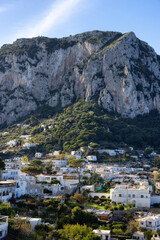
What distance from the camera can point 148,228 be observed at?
140 feet

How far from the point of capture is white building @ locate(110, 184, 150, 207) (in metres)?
53.4

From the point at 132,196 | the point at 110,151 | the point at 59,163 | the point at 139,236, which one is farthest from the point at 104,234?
the point at 110,151

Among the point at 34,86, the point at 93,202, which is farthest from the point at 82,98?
the point at 93,202

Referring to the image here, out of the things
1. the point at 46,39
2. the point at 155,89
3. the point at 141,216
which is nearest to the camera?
the point at 141,216

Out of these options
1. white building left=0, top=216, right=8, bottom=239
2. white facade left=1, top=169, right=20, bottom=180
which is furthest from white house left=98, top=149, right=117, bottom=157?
white building left=0, top=216, right=8, bottom=239

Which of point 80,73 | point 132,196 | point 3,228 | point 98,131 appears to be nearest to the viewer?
point 3,228

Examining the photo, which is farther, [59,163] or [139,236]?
[59,163]

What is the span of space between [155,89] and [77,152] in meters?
59.2

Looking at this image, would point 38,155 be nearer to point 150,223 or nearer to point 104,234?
point 150,223

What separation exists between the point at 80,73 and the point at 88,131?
47040 millimetres

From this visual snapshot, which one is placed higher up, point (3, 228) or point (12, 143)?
point (12, 143)

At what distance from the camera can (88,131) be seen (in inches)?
4473

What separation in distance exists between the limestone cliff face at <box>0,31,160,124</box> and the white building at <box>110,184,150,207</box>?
3129 inches

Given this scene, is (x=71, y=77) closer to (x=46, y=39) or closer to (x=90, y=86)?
(x=90, y=86)
